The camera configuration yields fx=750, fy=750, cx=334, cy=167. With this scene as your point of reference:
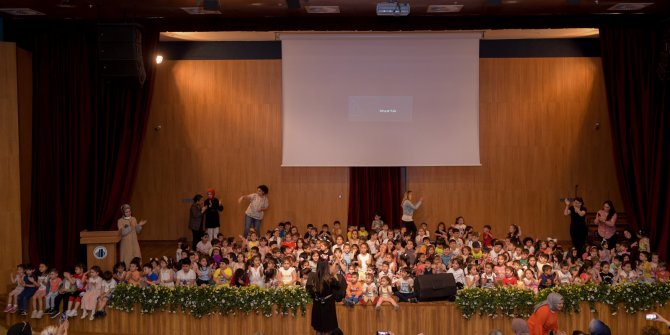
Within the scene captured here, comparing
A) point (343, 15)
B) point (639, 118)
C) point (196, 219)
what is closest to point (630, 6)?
point (639, 118)

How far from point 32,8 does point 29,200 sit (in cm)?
304

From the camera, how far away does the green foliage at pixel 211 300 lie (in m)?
9.35

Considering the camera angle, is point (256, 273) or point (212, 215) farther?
point (212, 215)

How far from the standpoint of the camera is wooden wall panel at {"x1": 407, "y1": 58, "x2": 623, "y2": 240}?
571 inches

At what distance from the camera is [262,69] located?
14.6 metres

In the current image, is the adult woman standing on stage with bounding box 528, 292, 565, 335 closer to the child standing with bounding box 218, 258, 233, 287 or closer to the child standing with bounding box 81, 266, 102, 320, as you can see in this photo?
the child standing with bounding box 218, 258, 233, 287

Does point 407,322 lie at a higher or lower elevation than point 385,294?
lower

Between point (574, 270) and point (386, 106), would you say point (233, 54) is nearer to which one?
A: point (386, 106)

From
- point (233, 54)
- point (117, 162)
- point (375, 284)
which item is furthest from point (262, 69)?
point (375, 284)

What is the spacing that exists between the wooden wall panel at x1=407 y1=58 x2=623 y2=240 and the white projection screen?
4.01ft

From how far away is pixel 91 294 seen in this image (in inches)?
380

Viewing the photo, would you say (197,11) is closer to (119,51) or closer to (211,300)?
(119,51)

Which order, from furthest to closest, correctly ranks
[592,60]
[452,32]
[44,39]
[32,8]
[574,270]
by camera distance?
[592,60] → [452,32] → [44,39] → [32,8] → [574,270]

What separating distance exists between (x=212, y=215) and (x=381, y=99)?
3659mm
